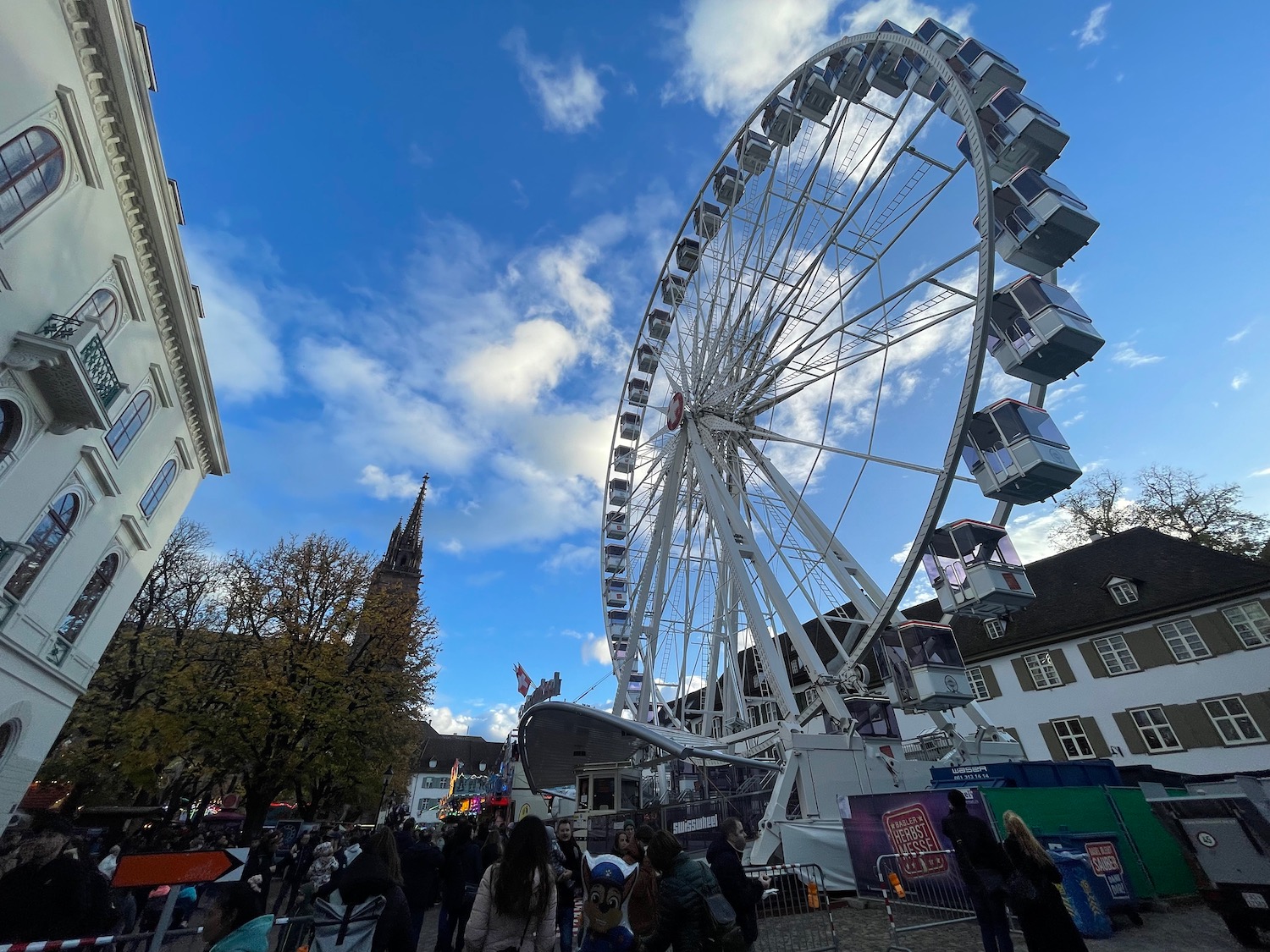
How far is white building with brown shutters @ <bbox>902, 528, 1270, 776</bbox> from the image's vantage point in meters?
18.2

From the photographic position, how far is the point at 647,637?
19188mm

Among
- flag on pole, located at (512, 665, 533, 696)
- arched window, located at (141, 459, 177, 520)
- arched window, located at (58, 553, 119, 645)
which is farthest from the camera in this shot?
flag on pole, located at (512, 665, 533, 696)

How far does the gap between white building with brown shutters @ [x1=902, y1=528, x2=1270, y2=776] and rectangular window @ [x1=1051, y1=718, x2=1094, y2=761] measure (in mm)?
35

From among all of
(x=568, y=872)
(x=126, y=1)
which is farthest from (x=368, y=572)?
(x=568, y=872)

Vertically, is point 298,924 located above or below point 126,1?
below

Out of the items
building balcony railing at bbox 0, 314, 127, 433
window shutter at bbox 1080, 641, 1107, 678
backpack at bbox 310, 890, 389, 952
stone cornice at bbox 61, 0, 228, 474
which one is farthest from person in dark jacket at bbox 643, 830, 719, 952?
window shutter at bbox 1080, 641, 1107, 678

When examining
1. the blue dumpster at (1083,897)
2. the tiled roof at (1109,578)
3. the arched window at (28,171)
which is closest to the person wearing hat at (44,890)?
the blue dumpster at (1083,897)

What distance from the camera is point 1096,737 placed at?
2094 cm

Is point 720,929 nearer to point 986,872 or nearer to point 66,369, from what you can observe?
point 986,872

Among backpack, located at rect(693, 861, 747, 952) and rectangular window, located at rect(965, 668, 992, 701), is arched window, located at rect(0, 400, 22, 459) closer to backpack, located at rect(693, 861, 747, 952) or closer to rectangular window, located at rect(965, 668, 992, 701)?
backpack, located at rect(693, 861, 747, 952)

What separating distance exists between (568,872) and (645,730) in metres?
7.56

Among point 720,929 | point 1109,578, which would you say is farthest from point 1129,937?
point 1109,578

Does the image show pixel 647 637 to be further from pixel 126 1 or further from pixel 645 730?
pixel 126 1

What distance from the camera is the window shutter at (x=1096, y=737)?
2052cm
